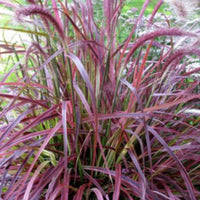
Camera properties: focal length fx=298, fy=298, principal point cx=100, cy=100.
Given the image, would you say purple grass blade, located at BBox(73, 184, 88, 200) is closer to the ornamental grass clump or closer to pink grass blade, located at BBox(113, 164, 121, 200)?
the ornamental grass clump

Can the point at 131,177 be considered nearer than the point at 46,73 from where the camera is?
Yes

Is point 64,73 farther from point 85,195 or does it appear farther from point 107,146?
point 85,195

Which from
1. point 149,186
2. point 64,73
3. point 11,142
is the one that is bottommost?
point 149,186

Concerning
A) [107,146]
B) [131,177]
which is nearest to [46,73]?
[107,146]

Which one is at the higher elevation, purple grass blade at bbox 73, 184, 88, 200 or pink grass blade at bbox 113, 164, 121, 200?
pink grass blade at bbox 113, 164, 121, 200

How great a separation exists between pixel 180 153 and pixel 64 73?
22.2 inches

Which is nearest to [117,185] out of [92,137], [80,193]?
[80,193]

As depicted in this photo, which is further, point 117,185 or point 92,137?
point 92,137

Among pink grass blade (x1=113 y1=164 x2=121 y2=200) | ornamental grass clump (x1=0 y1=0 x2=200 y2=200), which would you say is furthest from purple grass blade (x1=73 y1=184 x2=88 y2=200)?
pink grass blade (x1=113 y1=164 x2=121 y2=200)

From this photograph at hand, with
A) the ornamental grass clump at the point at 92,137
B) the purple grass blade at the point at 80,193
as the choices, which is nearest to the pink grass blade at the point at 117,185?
the ornamental grass clump at the point at 92,137

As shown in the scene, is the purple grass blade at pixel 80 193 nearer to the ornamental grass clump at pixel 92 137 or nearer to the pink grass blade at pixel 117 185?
the ornamental grass clump at pixel 92 137

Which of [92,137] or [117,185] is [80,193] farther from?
[92,137]

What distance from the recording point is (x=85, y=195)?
1076 mm

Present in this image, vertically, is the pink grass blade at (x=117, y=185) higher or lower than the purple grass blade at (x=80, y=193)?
higher
